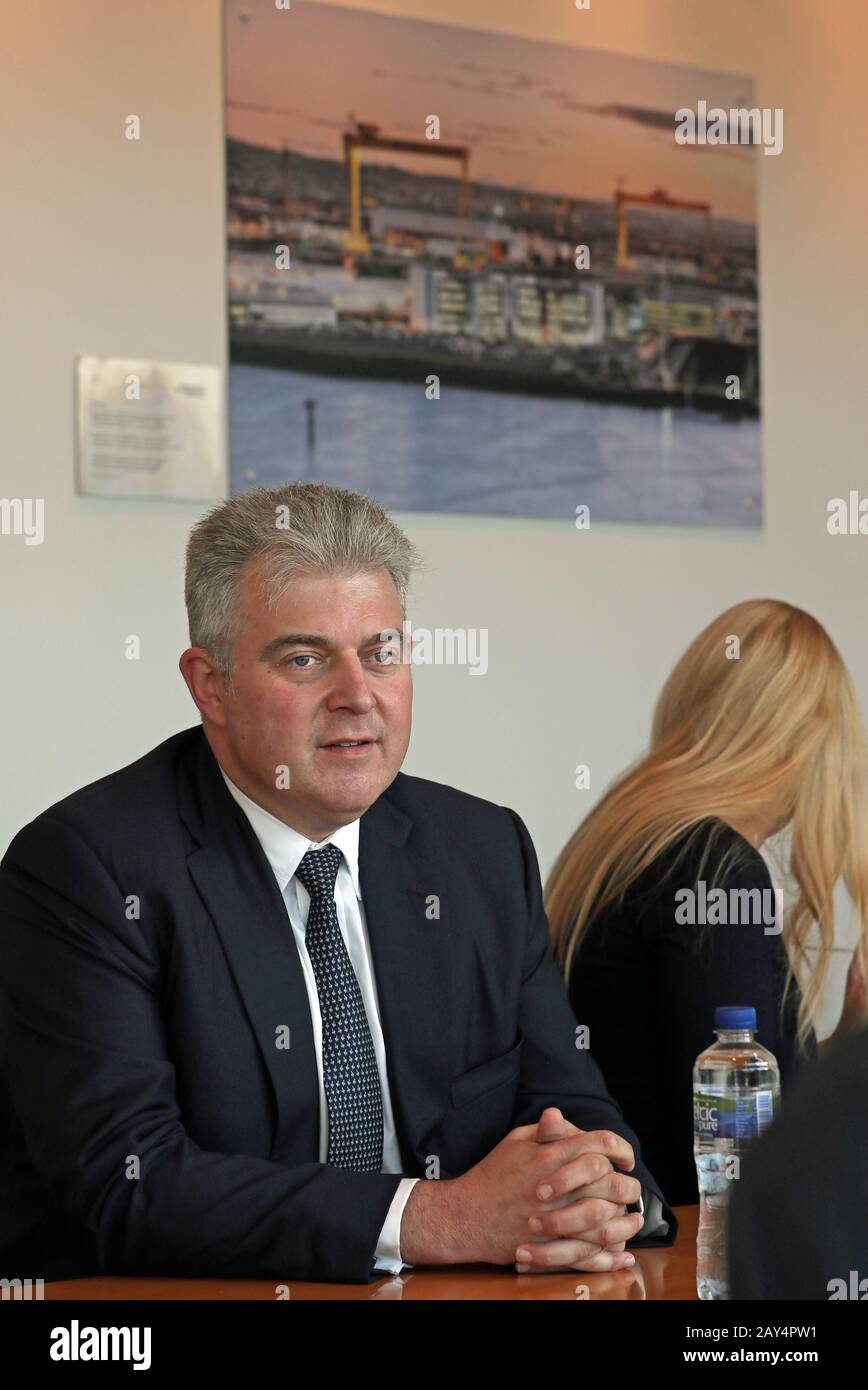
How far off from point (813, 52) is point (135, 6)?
2.02 metres

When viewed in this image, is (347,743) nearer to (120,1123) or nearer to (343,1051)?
(343,1051)

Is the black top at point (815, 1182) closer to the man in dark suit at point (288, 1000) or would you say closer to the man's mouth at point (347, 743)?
the man in dark suit at point (288, 1000)

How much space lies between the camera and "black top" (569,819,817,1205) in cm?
276


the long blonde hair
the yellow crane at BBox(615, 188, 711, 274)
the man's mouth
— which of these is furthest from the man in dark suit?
the yellow crane at BBox(615, 188, 711, 274)

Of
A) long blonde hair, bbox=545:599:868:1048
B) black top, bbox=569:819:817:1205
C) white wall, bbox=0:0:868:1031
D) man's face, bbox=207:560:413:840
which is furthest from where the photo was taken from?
white wall, bbox=0:0:868:1031

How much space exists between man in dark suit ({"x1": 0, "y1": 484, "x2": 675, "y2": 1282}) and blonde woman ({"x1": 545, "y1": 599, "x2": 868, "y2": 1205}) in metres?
0.40

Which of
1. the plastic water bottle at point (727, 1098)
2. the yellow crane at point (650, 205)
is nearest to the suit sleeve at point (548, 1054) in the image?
the plastic water bottle at point (727, 1098)

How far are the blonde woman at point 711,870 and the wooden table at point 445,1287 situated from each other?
0.86 m

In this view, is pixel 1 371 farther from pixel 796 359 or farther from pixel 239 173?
pixel 796 359

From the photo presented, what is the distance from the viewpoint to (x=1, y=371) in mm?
3873

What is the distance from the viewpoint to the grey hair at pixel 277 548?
225 cm

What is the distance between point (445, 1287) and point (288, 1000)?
17.9 inches

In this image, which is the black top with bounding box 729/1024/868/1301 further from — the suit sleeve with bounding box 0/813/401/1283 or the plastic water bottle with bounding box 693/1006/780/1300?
the plastic water bottle with bounding box 693/1006/780/1300

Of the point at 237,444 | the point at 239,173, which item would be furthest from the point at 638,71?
the point at 237,444
